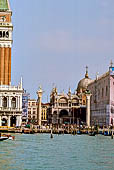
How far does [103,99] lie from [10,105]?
23.3m

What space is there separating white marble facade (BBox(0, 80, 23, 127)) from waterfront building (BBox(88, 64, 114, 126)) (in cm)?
1825

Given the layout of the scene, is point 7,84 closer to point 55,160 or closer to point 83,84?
point 83,84

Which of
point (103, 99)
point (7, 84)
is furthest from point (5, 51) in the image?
point (103, 99)

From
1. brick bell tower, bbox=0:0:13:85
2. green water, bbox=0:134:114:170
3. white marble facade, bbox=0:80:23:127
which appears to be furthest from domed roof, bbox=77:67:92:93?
green water, bbox=0:134:114:170

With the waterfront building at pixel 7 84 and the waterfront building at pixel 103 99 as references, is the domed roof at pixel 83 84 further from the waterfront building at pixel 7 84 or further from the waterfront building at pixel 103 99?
the waterfront building at pixel 7 84

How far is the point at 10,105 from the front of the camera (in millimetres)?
83062

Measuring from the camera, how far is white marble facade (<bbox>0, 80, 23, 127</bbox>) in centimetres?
8288

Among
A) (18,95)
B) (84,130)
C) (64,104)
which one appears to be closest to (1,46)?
(18,95)

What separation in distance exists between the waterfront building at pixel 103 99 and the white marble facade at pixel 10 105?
1825 cm

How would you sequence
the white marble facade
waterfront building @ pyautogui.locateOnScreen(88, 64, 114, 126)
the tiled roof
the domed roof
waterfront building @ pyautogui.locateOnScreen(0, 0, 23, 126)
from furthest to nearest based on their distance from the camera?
the domed roof → the tiled roof → waterfront building @ pyautogui.locateOnScreen(88, 64, 114, 126) → waterfront building @ pyautogui.locateOnScreen(0, 0, 23, 126) → the white marble facade

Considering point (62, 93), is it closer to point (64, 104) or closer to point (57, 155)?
point (64, 104)

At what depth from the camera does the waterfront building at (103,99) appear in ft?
307

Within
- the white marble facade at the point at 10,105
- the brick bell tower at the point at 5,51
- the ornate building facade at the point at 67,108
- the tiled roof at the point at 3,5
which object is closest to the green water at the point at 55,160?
the white marble facade at the point at 10,105

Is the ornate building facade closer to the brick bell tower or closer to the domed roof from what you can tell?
the domed roof
